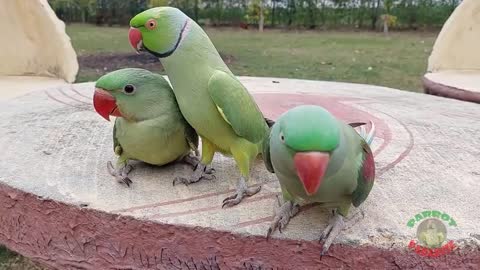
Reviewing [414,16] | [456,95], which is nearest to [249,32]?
[414,16]

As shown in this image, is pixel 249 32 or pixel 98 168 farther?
pixel 249 32

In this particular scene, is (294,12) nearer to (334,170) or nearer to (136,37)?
(136,37)

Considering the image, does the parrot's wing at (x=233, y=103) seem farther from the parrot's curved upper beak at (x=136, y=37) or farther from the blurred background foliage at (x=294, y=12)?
the blurred background foliage at (x=294, y=12)

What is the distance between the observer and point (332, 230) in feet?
3.30

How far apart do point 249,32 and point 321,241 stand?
904 cm

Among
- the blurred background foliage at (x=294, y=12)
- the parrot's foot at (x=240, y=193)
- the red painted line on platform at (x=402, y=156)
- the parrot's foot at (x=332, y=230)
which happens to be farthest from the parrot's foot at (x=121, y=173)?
the blurred background foliage at (x=294, y=12)

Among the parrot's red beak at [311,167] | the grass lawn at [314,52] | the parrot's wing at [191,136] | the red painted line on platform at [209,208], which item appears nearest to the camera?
the parrot's red beak at [311,167]

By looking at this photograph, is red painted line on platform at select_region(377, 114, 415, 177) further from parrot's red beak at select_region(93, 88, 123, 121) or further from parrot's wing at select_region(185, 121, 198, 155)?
parrot's red beak at select_region(93, 88, 123, 121)

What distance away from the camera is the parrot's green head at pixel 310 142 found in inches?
31.9

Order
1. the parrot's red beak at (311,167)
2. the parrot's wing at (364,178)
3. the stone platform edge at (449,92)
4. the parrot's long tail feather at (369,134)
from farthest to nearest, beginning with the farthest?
the stone platform edge at (449,92)
the parrot's long tail feather at (369,134)
the parrot's wing at (364,178)
the parrot's red beak at (311,167)

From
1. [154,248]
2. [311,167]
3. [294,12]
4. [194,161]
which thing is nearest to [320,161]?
[311,167]

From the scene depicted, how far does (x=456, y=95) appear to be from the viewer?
258 cm

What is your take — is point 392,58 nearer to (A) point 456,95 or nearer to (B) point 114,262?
(A) point 456,95

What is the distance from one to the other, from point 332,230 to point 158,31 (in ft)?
1.59
